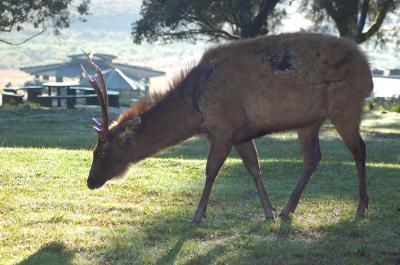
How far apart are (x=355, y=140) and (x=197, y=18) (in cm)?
2146

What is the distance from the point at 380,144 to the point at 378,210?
392 inches

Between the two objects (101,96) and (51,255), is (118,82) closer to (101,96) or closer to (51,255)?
(101,96)

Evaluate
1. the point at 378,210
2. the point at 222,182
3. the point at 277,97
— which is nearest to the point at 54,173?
the point at 222,182

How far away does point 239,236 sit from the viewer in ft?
22.5

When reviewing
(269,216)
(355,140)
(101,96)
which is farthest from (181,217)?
(355,140)

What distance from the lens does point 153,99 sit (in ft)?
27.5

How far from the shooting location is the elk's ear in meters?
7.88

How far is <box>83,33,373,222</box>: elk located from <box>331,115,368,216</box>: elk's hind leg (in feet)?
0.04

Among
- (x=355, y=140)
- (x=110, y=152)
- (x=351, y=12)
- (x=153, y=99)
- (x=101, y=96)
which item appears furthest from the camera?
(x=351, y=12)

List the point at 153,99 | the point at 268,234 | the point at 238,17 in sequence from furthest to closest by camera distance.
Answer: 1. the point at 238,17
2. the point at 153,99
3. the point at 268,234

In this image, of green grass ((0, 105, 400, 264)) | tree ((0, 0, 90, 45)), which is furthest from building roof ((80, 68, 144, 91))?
green grass ((0, 105, 400, 264))

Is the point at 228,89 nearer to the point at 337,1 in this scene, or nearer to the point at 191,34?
the point at 337,1

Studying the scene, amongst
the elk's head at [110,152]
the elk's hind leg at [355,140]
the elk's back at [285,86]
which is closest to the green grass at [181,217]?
the elk's hind leg at [355,140]

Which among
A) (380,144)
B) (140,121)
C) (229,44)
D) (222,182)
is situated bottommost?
(380,144)
